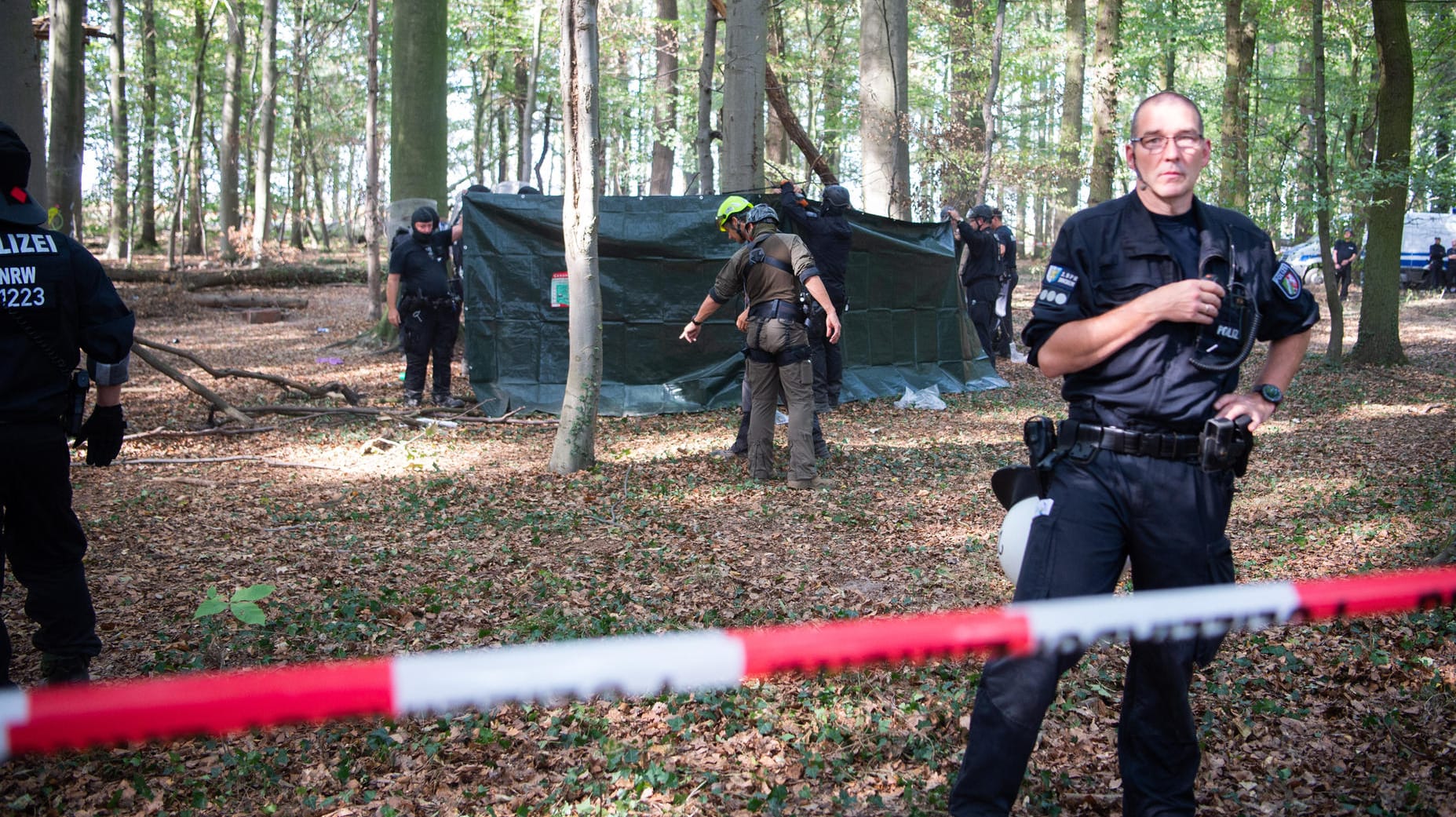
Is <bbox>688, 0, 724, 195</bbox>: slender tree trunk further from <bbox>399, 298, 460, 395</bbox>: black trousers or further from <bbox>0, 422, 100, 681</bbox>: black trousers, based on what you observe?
<bbox>0, 422, 100, 681</bbox>: black trousers

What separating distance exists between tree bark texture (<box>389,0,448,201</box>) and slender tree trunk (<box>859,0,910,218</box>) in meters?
5.44

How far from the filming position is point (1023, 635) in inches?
95.5

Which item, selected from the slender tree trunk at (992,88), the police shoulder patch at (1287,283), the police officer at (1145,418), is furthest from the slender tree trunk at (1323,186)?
the police officer at (1145,418)

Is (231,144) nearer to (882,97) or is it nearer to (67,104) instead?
(67,104)

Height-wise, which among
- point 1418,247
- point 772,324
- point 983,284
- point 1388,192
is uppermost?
point 1418,247

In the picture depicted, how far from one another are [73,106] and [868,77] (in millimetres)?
10977

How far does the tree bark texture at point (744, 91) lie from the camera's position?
11.4m

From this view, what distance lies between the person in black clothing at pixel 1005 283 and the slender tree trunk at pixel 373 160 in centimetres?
870

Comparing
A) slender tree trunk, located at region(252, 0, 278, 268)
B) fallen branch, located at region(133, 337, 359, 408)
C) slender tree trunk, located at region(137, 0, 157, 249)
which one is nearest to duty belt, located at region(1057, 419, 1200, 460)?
fallen branch, located at region(133, 337, 359, 408)

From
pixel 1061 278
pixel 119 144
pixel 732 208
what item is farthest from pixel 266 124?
pixel 1061 278

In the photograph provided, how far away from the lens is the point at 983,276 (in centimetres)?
1365

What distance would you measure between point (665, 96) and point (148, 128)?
14777 millimetres

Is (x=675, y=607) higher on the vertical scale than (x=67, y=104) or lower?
lower

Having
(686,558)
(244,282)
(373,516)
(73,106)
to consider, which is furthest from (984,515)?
(244,282)
